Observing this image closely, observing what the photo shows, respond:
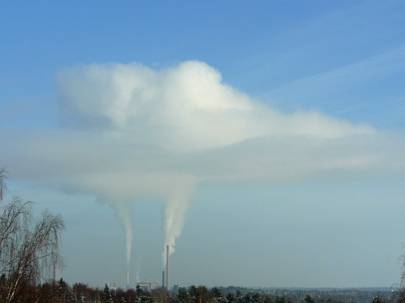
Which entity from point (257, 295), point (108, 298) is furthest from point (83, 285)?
point (257, 295)

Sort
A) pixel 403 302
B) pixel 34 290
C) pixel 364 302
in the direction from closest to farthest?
pixel 34 290 < pixel 403 302 < pixel 364 302

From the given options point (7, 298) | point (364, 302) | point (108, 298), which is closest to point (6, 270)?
point (7, 298)

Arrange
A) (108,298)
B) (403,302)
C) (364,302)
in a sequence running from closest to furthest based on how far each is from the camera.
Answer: (403,302) < (108,298) < (364,302)

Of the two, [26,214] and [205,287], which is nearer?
[26,214]

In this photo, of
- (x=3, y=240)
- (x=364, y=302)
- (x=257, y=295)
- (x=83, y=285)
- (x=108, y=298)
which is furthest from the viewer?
(x=364, y=302)

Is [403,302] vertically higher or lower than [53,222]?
lower

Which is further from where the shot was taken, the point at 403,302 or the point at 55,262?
the point at 403,302

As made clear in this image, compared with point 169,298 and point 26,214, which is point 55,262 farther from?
point 169,298

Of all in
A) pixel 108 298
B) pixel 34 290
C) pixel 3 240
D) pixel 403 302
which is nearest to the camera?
pixel 3 240

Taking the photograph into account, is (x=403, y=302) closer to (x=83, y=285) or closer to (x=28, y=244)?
(x=28, y=244)
